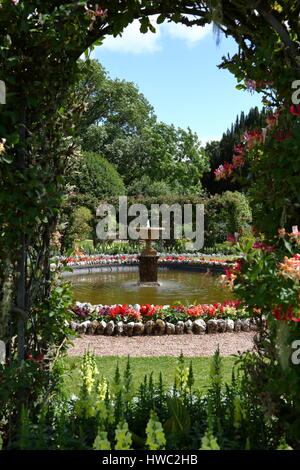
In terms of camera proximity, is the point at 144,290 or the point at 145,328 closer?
the point at 145,328

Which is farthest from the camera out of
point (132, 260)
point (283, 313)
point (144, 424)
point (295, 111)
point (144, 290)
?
point (132, 260)

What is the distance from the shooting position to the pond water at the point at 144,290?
952cm

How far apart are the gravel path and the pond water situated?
1443mm

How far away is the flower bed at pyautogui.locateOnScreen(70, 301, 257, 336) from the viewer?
657 centimetres

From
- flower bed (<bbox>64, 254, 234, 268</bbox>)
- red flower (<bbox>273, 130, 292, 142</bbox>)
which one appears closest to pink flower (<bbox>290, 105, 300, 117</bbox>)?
red flower (<bbox>273, 130, 292, 142</bbox>)

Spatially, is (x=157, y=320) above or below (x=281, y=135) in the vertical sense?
below

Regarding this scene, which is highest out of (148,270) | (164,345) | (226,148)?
(226,148)

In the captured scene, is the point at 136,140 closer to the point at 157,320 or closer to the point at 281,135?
the point at 157,320

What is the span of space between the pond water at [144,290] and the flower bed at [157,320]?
77 centimetres

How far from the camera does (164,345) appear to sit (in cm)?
600

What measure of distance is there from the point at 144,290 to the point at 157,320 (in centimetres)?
434

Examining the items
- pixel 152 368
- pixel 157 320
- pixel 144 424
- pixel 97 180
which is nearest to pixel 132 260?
pixel 97 180

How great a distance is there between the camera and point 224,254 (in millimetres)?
18219

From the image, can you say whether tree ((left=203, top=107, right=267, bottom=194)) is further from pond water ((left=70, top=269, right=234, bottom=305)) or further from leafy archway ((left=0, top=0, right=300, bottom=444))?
leafy archway ((left=0, top=0, right=300, bottom=444))
